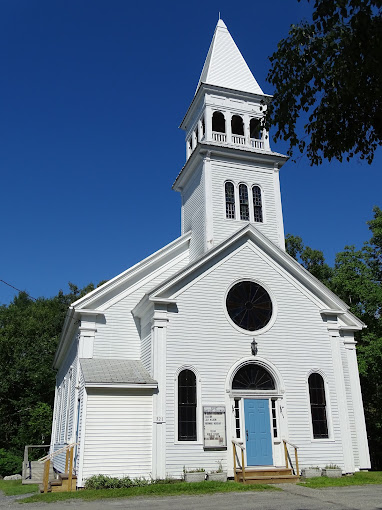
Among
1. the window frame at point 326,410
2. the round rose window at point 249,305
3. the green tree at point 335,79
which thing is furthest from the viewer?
the round rose window at point 249,305

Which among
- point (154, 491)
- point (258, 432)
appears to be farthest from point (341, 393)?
point (154, 491)

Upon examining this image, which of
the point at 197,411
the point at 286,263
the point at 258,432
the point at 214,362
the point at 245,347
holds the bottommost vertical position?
the point at 258,432

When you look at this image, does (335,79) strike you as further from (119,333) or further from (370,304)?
(370,304)

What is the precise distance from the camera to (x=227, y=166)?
2102 centimetres

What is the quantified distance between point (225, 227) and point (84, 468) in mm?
10669

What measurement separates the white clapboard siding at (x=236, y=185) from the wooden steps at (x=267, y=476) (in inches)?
346

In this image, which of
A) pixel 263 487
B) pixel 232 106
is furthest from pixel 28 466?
pixel 232 106

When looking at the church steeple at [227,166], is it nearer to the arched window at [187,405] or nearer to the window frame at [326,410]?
the window frame at [326,410]

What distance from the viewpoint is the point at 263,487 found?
13.2 meters

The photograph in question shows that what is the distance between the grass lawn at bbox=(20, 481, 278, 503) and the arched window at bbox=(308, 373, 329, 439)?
3628mm

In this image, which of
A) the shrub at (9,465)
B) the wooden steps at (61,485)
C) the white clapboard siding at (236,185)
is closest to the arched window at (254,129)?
the white clapboard siding at (236,185)

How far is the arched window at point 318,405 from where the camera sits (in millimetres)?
16256

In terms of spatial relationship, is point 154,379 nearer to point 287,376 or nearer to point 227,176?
point 287,376

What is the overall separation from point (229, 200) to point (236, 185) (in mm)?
817
